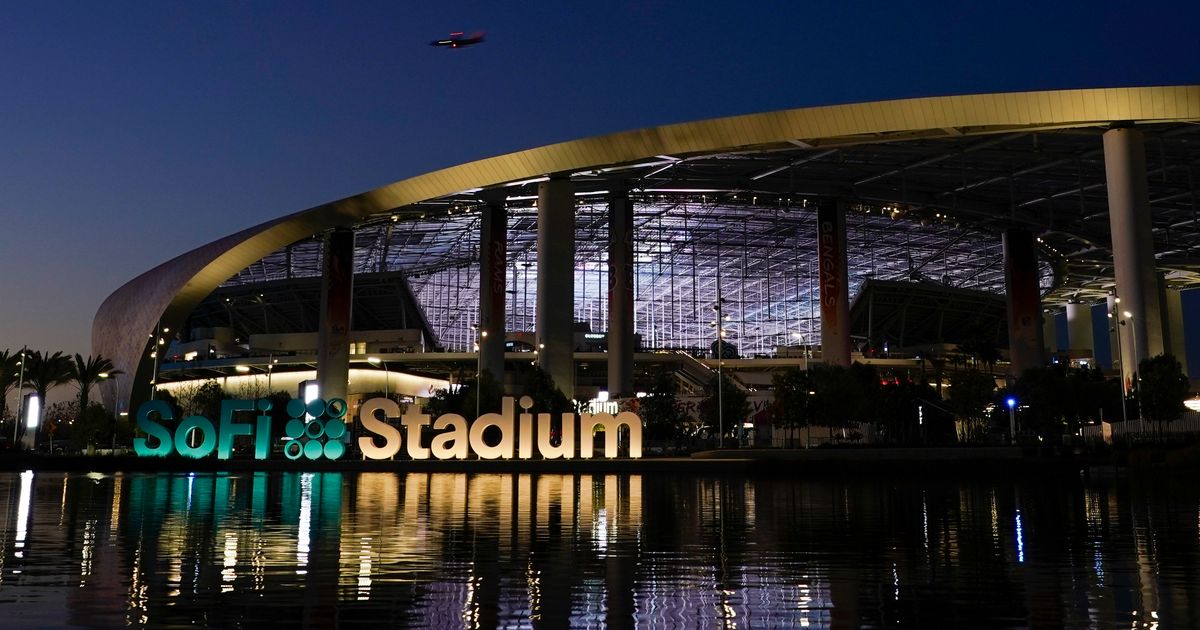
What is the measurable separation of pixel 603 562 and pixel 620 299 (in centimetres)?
5081

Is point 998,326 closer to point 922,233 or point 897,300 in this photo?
point 897,300

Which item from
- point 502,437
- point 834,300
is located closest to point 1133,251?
point 834,300

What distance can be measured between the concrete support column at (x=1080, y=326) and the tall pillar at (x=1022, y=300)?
43.4 meters

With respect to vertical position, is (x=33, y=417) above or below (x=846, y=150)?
below

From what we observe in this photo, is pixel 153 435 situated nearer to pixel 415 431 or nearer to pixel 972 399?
pixel 415 431

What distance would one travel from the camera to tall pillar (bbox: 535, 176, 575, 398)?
2205 inches

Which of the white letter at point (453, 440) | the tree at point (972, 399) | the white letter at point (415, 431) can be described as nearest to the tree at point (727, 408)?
the tree at point (972, 399)

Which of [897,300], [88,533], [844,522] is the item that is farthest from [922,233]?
[88,533]

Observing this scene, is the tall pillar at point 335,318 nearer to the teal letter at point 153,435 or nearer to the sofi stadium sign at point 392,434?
the sofi stadium sign at point 392,434

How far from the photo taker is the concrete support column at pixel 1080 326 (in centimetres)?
10906

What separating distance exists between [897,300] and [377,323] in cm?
5060

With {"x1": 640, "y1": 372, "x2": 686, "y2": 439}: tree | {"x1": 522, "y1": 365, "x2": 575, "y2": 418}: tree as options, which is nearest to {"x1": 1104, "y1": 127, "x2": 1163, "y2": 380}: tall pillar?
{"x1": 640, "y1": 372, "x2": 686, "y2": 439}: tree

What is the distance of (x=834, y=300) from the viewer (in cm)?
6456

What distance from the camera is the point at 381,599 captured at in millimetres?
8805
